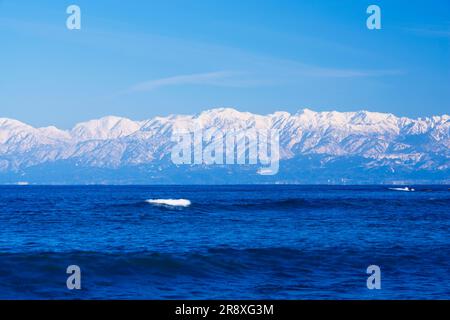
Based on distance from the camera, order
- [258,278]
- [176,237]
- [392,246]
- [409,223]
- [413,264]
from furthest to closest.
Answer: [409,223] → [176,237] → [392,246] → [413,264] → [258,278]

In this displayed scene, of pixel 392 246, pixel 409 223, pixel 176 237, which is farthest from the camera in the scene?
pixel 409 223

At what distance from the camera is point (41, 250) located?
44562mm

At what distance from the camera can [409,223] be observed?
236 ft
